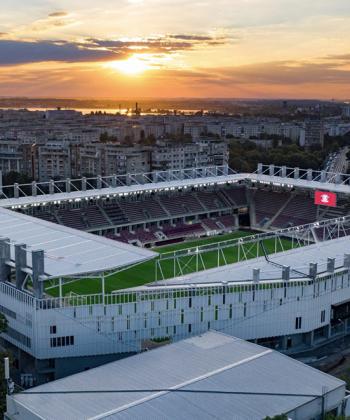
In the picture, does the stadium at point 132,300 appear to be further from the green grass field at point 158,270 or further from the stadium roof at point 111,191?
the stadium roof at point 111,191

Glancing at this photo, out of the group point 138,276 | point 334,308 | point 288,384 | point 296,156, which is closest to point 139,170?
point 296,156

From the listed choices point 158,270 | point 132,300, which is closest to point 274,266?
point 132,300

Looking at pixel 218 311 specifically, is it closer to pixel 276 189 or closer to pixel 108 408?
pixel 108 408

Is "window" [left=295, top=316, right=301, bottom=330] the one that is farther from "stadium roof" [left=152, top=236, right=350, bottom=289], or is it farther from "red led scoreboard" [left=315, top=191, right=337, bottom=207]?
"red led scoreboard" [left=315, top=191, right=337, bottom=207]

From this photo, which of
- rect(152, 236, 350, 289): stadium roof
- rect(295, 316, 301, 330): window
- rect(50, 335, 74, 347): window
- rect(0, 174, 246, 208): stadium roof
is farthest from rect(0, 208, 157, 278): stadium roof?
rect(0, 174, 246, 208): stadium roof

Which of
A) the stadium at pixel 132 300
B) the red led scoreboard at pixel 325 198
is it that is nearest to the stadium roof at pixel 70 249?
the stadium at pixel 132 300

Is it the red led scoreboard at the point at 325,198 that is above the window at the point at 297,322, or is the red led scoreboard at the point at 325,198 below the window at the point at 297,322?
above

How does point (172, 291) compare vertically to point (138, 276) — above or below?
above

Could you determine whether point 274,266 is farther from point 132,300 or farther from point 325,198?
point 325,198
